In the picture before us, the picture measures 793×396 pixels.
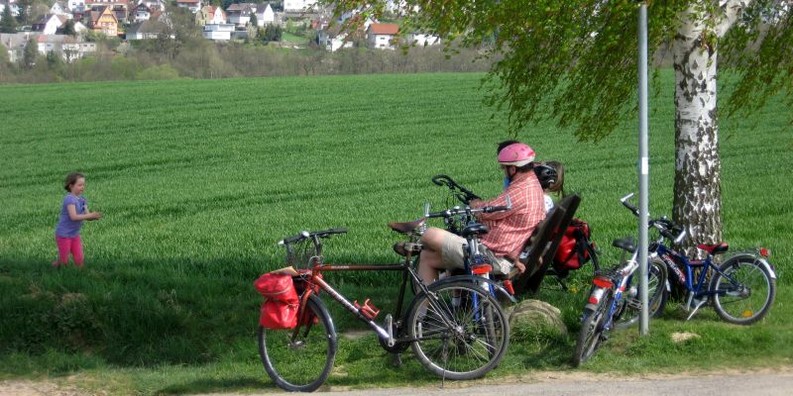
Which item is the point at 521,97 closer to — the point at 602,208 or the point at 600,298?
the point at 600,298

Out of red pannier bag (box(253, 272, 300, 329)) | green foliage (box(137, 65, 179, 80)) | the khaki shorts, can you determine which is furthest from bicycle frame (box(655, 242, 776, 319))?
green foliage (box(137, 65, 179, 80))

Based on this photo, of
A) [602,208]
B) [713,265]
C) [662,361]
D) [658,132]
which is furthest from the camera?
[658,132]

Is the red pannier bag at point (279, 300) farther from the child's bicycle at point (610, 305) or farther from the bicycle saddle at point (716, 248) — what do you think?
the bicycle saddle at point (716, 248)

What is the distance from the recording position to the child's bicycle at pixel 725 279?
26.2ft

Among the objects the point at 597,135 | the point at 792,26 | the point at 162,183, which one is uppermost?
the point at 792,26

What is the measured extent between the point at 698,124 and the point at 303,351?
11.4ft

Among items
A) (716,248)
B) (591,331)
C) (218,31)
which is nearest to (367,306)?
(591,331)

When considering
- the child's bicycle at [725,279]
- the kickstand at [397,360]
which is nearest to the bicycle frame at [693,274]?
the child's bicycle at [725,279]

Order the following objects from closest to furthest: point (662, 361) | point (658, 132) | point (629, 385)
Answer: point (629, 385)
point (662, 361)
point (658, 132)

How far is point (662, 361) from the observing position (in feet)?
23.5

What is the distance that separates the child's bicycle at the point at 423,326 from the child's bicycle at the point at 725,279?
1.59 m

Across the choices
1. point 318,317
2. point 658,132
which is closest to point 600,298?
point 318,317

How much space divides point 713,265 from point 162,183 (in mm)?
19080

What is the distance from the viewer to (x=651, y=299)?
816cm
